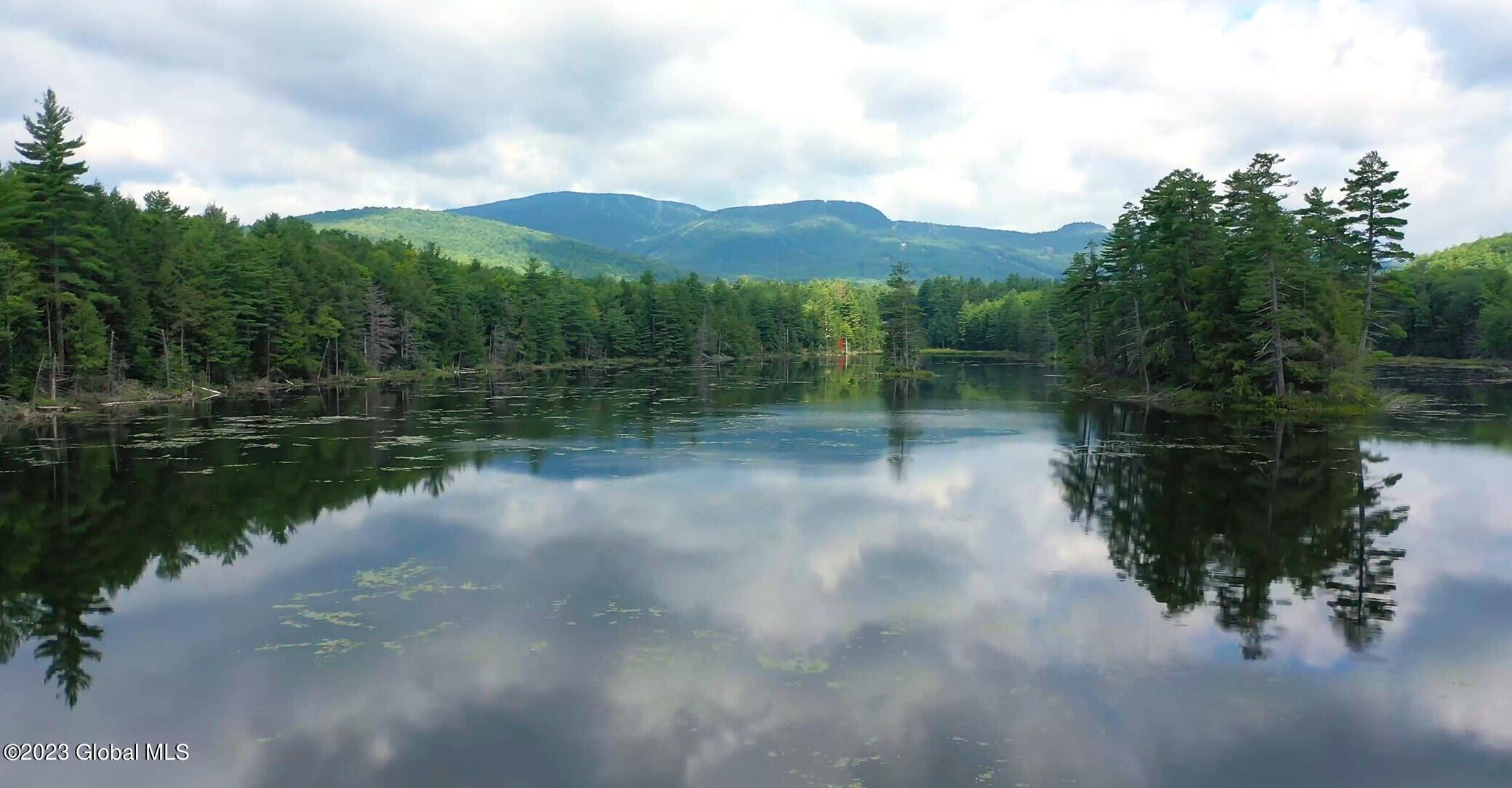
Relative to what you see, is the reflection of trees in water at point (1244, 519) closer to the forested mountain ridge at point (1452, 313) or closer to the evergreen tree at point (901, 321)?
the evergreen tree at point (901, 321)

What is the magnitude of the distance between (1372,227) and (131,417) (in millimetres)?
63407

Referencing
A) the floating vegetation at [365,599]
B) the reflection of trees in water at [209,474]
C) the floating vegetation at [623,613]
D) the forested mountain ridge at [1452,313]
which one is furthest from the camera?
the forested mountain ridge at [1452,313]

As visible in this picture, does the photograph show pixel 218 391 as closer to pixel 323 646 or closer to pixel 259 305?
pixel 259 305

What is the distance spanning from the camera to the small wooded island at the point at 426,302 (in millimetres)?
40781

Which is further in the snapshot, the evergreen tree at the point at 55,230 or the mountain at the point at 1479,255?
the mountain at the point at 1479,255

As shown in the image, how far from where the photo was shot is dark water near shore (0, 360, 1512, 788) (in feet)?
31.4

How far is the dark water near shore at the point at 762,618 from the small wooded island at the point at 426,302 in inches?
509

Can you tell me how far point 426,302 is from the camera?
83.9m

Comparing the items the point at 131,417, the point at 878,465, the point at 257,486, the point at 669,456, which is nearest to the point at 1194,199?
the point at 878,465

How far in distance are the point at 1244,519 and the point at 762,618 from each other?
12.9 meters

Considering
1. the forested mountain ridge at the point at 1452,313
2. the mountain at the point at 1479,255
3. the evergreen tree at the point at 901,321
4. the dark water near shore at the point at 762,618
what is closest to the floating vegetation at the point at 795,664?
the dark water near shore at the point at 762,618

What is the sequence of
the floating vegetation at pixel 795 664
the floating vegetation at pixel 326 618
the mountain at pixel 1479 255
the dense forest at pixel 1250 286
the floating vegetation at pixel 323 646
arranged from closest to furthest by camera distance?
the floating vegetation at pixel 795 664 < the floating vegetation at pixel 323 646 < the floating vegetation at pixel 326 618 < the dense forest at pixel 1250 286 < the mountain at pixel 1479 255

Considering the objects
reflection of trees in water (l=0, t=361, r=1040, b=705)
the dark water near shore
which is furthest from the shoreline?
the dark water near shore

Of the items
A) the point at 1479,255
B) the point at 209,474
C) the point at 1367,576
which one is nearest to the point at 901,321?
the point at 209,474
